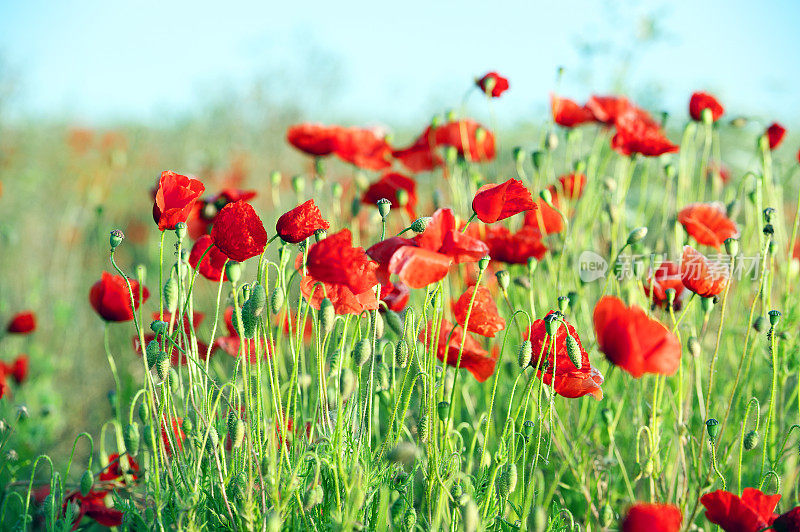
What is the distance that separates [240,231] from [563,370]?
0.59m

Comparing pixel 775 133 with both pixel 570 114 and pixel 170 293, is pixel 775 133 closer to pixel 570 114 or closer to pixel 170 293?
pixel 570 114

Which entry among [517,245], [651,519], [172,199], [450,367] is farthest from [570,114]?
[651,519]

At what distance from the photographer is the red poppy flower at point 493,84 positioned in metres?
1.84

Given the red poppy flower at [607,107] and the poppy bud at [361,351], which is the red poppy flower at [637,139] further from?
the poppy bud at [361,351]

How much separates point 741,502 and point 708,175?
5.44 feet

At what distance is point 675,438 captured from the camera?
1.61 metres

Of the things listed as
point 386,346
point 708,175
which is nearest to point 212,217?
point 386,346

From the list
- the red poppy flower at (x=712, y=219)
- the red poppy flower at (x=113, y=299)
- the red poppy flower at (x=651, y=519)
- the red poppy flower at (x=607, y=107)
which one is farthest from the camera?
the red poppy flower at (x=607, y=107)

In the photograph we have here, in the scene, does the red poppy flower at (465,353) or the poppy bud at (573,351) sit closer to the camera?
the poppy bud at (573,351)

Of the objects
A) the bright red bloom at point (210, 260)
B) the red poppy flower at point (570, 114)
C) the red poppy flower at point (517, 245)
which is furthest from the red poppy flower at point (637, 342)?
the red poppy flower at point (570, 114)

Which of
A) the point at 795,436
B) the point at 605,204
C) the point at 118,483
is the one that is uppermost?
the point at 605,204

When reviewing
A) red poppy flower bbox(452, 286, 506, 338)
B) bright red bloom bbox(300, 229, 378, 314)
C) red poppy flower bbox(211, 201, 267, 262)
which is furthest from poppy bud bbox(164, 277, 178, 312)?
red poppy flower bbox(452, 286, 506, 338)

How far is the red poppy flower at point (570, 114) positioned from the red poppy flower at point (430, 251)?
106 cm

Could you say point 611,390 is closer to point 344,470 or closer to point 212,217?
point 344,470
